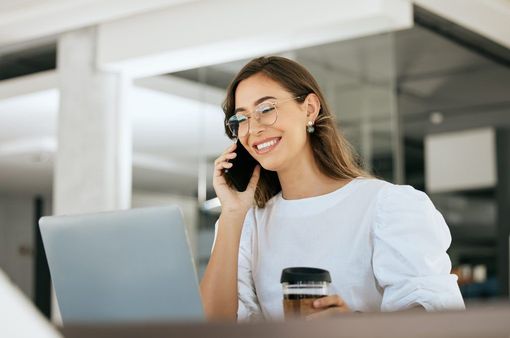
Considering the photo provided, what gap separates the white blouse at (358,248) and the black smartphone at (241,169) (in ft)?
0.30

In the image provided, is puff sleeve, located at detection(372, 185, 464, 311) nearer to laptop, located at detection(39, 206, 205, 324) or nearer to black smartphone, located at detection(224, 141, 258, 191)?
black smartphone, located at detection(224, 141, 258, 191)

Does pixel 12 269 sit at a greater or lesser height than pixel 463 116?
lesser

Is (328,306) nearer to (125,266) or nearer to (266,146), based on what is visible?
(125,266)

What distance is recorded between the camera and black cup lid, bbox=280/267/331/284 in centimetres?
187

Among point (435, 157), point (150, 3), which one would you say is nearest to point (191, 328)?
point (150, 3)

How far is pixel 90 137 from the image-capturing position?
24.5ft

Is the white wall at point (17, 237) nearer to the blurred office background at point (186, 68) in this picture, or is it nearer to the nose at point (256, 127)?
the blurred office background at point (186, 68)

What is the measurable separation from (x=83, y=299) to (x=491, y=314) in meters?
1.13

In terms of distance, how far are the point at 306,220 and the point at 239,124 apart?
327 millimetres

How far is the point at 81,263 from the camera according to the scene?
1.83m

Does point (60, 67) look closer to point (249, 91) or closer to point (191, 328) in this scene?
point (249, 91)

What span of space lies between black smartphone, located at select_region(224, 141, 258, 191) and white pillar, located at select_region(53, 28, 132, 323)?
4.62m

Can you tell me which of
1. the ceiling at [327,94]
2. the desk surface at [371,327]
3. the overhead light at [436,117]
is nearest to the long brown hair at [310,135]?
the desk surface at [371,327]

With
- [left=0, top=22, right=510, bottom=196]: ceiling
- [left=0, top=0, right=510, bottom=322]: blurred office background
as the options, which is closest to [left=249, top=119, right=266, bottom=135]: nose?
[left=0, top=0, right=510, bottom=322]: blurred office background
